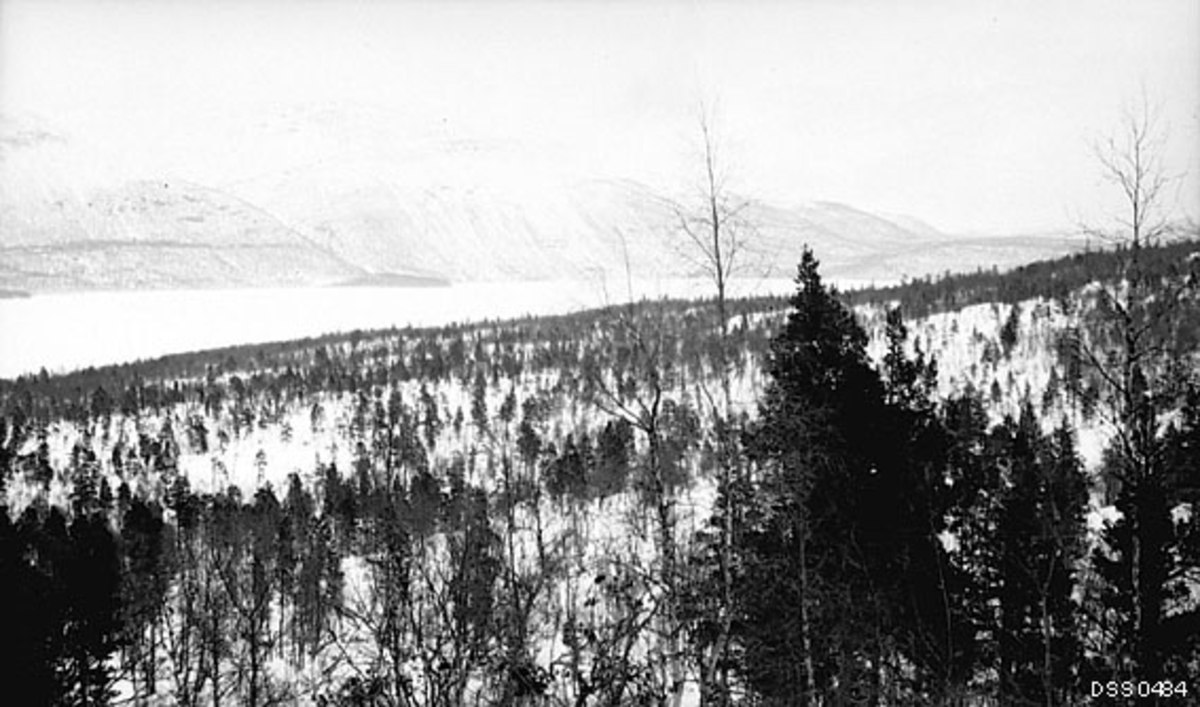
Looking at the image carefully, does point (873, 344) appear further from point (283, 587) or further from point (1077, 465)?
point (283, 587)

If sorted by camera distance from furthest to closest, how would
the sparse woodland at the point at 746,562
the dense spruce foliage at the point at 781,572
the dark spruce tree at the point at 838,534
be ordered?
the dark spruce tree at the point at 838,534, the sparse woodland at the point at 746,562, the dense spruce foliage at the point at 781,572

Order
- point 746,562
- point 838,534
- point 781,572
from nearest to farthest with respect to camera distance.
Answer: point 746,562 < point 781,572 < point 838,534

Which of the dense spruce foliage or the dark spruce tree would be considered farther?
the dark spruce tree

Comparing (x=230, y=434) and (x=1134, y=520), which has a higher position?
(x=1134, y=520)

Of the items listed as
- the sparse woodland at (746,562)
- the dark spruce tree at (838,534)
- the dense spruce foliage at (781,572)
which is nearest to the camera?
the dense spruce foliage at (781,572)

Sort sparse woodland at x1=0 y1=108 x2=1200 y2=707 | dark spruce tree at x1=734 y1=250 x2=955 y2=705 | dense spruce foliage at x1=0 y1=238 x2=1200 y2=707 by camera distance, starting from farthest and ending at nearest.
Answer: dark spruce tree at x1=734 y1=250 x2=955 y2=705
sparse woodland at x1=0 y1=108 x2=1200 y2=707
dense spruce foliage at x1=0 y1=238 x2=1200 y2=707

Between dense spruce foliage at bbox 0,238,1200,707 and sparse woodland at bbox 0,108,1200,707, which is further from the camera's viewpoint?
sparse woodland at bbox 0,108,1200,707

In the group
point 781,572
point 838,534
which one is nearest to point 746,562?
point 781,572

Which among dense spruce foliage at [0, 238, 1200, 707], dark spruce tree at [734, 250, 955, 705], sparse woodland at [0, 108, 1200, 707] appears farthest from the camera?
dark spruce tree at [734, 250, 955, 705]

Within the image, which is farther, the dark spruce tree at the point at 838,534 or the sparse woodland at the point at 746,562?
the dark spruce tree at the point at 838,534

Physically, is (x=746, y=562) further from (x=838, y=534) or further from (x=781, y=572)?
(x=838, y=534)

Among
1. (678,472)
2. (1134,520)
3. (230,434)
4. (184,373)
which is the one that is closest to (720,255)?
(1134,520)
